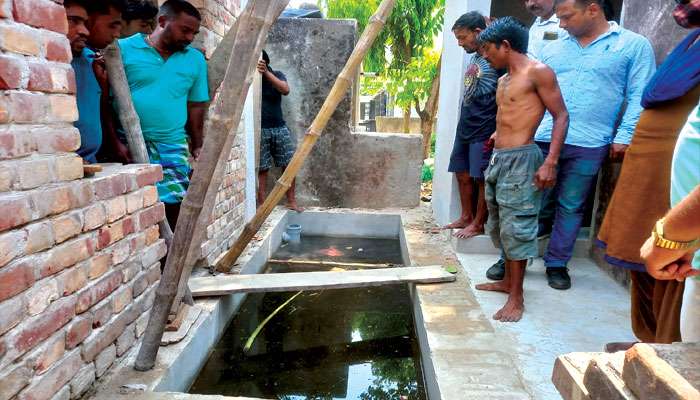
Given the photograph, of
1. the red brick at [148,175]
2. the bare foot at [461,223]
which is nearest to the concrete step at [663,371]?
the red brick at [148,175]

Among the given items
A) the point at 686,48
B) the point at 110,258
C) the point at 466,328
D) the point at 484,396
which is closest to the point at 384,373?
the point at 466,328

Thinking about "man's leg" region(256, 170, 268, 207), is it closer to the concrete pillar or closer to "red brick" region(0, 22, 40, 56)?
the concrete pillar

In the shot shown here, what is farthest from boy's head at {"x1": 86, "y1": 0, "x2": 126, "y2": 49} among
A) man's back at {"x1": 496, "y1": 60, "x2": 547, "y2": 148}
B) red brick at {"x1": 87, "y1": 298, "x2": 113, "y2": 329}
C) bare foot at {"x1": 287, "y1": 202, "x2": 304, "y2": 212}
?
bare foot at {"x1": 287, "y1": 202, "x2": 304, "y2": 212}

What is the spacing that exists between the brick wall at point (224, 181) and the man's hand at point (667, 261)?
2739 millimetres

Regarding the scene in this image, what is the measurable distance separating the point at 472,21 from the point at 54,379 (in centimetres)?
342

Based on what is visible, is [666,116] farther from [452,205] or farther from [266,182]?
[266,182]

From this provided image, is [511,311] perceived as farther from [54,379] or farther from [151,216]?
[54,379]

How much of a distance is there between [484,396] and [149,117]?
2.27 meters

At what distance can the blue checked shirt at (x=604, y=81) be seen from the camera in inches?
112

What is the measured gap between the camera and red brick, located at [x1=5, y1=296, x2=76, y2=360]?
4.64 feet

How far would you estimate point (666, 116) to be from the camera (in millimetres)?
1979

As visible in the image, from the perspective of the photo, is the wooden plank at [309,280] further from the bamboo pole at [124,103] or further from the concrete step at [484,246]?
the bamboo pole at [124,103]

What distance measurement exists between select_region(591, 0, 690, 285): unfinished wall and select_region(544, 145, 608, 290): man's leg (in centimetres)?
40

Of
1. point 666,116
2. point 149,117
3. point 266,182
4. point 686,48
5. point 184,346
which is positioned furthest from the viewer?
point 266,182
